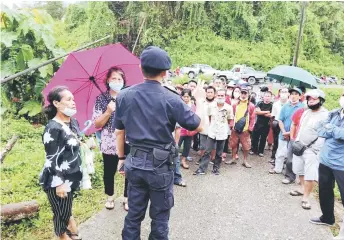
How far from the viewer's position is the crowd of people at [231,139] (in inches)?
115

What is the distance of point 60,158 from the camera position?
A: 9.48ft

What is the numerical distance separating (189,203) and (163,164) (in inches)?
83.1

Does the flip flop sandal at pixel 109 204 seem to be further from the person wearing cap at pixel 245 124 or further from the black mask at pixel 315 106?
the black mask at pixel 315 106

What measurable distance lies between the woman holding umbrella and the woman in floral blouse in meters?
0.53

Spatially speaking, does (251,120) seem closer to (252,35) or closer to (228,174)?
(228,174)

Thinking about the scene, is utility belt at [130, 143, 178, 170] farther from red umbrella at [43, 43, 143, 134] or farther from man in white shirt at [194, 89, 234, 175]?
man in white shirt at [194, 89, 234, 175]

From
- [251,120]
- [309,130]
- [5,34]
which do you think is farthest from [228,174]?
[5,34]

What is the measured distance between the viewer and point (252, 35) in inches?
1111

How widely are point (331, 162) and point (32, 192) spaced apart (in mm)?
3919

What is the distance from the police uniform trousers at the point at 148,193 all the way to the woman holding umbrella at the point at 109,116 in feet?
3.36

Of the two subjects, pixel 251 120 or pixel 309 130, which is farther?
pixel 251 120

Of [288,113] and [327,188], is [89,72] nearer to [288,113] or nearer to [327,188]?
[327,188]

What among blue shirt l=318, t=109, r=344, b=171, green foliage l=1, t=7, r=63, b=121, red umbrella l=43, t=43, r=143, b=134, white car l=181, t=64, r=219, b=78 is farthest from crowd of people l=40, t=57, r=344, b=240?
white car l=181, t=64, r=219, b=78

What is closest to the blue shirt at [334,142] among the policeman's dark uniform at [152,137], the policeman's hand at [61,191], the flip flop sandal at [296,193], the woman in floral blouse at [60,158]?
the flip flop sandal at [296,193]
